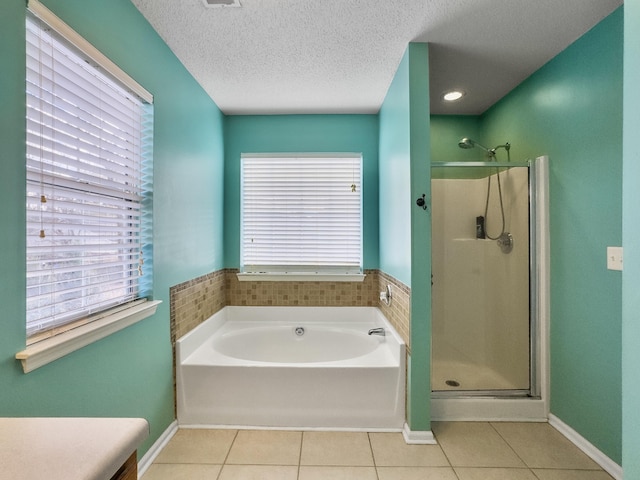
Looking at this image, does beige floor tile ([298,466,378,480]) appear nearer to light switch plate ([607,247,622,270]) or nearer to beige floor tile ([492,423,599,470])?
beige floor tile ([492,423,599,470])

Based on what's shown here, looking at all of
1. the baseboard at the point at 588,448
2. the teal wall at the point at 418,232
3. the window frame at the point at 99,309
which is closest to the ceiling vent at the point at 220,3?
the window frame at the point at 99,309

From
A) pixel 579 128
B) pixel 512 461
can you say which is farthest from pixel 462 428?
pixel 579 128

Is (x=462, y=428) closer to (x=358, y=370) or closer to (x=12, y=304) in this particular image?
(x=358, y=370)

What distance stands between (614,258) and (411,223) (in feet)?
3.37

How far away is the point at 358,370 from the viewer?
198 cm

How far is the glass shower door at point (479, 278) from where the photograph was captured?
229cm

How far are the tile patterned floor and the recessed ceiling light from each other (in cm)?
247

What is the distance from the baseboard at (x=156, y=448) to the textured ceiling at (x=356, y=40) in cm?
233

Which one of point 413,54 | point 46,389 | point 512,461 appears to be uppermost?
point 413,54

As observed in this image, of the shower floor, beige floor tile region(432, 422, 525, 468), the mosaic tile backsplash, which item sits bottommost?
beige floor tile region(432, 422, 525, 468)

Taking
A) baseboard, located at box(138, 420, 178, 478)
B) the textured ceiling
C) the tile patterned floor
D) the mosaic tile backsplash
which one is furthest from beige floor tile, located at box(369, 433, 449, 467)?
the textured ceiling

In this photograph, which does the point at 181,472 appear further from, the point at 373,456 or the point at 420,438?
the point at 420,438

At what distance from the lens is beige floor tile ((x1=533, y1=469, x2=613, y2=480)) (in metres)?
1.62

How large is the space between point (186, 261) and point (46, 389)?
3.70 feet
